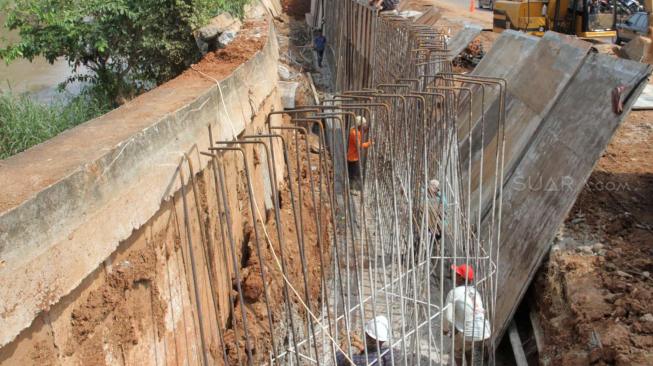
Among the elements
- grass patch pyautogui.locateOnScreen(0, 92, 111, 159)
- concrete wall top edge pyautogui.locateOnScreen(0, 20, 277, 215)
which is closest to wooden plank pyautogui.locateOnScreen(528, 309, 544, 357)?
concrete wall top edge pyautogui.locateOnScreen(0, 20, 277, 215)

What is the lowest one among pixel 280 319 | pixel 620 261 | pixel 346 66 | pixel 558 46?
pixel 280 319

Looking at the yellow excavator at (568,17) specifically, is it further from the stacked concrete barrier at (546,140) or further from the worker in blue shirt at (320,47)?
the worker in blue shirt at (320,47)

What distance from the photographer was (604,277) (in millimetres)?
5363

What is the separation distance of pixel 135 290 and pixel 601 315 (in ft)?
12.8

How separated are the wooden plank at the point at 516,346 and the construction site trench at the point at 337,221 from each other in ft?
0.14

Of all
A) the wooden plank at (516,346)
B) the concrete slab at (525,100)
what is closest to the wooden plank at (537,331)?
the wooden plank at (516,346)

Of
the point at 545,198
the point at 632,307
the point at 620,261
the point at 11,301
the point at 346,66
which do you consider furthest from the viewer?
the point at 346,66

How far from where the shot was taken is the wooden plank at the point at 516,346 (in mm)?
5500

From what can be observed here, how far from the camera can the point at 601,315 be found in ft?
16.3

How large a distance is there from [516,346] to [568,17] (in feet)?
32.2

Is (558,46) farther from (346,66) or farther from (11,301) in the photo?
(11,301)

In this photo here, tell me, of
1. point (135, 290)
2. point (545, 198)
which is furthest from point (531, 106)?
point (135, 290)

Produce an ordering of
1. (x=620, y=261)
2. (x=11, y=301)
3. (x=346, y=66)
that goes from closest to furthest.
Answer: (x=11, y=301), (x=620, y=261), (x=346, y=66)

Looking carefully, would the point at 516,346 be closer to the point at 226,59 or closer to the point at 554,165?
the point at 554,165
